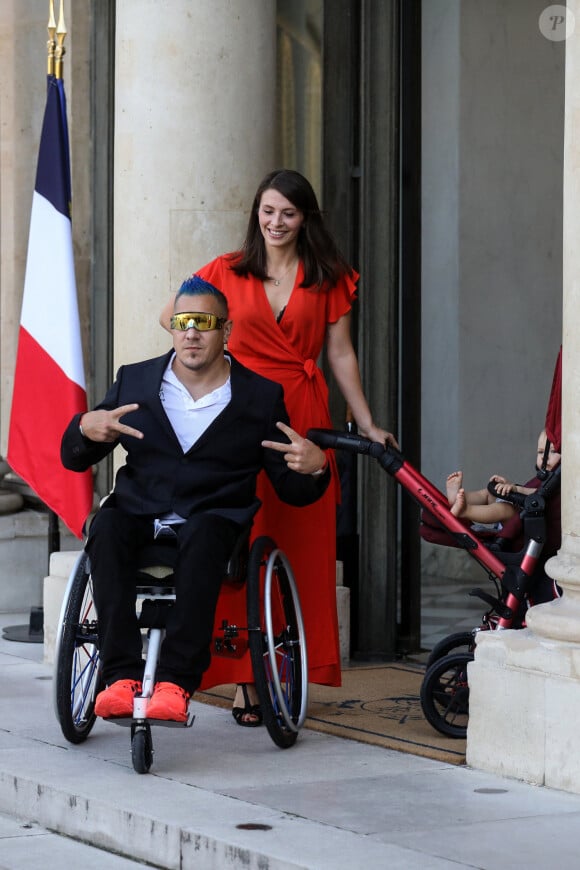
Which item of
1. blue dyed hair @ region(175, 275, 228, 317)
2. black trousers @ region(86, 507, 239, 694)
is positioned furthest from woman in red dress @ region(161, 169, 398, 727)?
black trousers @ region(86, 507, 239, 694)

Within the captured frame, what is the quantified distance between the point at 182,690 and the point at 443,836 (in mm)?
963

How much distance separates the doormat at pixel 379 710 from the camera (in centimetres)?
513

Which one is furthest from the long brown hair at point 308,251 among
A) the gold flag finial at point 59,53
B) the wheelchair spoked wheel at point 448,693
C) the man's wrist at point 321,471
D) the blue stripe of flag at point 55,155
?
the gold flag finial at point 59,53

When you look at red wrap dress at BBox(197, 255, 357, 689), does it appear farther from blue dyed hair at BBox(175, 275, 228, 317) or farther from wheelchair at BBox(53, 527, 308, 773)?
blue dyed hair at BBox(175, 275, 228, 317)

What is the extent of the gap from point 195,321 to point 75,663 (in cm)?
108

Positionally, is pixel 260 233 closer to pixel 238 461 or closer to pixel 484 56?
pixel 238 461

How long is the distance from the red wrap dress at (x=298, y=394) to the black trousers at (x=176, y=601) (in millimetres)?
778

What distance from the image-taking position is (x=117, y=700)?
4621 mm

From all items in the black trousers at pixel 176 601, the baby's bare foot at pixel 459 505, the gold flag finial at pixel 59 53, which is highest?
the gold flag finial at pixel 59 53

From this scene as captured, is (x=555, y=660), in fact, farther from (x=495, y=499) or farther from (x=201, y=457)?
(x=201, y=457)

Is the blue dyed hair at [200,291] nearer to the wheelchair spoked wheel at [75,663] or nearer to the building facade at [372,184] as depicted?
the wheelchair spoked wheel at [75,663]

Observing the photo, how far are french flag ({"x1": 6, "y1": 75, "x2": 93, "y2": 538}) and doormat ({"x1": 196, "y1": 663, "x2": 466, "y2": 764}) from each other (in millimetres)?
1229

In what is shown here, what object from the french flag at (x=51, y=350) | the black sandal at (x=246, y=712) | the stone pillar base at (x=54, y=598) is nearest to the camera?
the black sandal at (x=246, y=712)

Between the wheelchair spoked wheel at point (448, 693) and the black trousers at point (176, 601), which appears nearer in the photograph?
the black trousers at point (176, 601)
